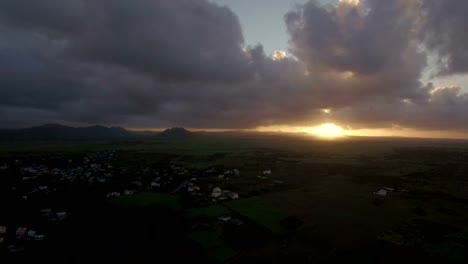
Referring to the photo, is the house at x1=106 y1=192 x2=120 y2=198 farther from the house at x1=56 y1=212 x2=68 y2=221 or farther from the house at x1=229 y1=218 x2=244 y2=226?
the house at x1=229 y1=218 x2=244 y2=226

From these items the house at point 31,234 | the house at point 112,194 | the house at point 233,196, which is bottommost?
the house at point 31,234

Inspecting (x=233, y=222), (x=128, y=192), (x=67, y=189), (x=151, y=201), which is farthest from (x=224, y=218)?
(x=67, y=189)

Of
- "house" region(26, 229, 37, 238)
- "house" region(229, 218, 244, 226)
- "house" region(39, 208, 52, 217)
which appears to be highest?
"house" region(229, 218, 244, 226)

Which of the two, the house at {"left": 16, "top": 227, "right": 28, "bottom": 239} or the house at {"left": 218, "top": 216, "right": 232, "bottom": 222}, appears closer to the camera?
the house at {"left": 16, "top": 227, "right": 28, "bottom": 239}

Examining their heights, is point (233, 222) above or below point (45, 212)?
above

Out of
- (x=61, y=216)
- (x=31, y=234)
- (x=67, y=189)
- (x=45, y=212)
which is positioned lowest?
(x=31, y=234)

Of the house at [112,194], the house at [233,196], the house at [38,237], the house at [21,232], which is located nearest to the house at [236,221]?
the house at [233,196]

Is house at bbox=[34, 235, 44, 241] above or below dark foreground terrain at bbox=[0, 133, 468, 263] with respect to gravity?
below

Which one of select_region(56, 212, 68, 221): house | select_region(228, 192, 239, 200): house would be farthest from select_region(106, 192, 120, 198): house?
select_region(228, 192, 239, 200): house

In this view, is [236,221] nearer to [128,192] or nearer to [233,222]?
[233,222]

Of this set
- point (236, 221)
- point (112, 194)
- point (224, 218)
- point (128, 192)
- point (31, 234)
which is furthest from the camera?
point (128, 192)

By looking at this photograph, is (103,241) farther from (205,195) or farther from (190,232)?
(205,195)

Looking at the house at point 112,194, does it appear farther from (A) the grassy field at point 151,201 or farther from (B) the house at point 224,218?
(B) the house at point 224,218
